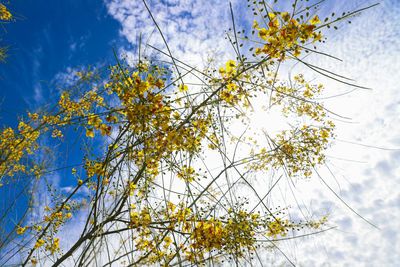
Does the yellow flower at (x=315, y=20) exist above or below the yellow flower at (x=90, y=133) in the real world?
above

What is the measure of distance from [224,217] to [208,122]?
1.32 m

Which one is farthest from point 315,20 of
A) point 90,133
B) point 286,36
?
point 90,133

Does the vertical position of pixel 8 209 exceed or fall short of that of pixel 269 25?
it falls short

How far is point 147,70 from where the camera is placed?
6.75 feet

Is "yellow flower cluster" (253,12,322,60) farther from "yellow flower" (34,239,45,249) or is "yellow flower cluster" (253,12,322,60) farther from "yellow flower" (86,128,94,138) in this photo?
"yellow flower" (34,239,45,249)

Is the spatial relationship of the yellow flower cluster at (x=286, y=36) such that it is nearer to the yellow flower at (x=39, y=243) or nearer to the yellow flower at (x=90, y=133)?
the yellow flower at (x=90, y=133)

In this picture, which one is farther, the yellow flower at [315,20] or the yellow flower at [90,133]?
the yellow flower at [90,133]

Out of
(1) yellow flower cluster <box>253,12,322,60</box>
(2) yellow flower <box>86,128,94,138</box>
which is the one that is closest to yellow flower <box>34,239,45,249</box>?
(2) yellow flower <box>86,128,94,138</box>

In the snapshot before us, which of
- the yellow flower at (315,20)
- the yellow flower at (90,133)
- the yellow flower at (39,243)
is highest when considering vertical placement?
the yellow flower at (315,20)

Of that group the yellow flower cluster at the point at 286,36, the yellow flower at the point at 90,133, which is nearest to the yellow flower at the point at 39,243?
the yellow flower at the point at 90,133

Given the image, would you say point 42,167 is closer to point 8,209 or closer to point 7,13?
point 8,209

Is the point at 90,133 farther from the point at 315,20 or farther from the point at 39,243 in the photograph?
the point at 39,243

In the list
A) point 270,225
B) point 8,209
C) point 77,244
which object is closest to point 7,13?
point 8,209

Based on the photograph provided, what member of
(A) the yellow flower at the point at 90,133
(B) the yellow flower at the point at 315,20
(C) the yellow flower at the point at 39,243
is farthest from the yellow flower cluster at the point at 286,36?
(C) the yellow flower at the point at 39,243
